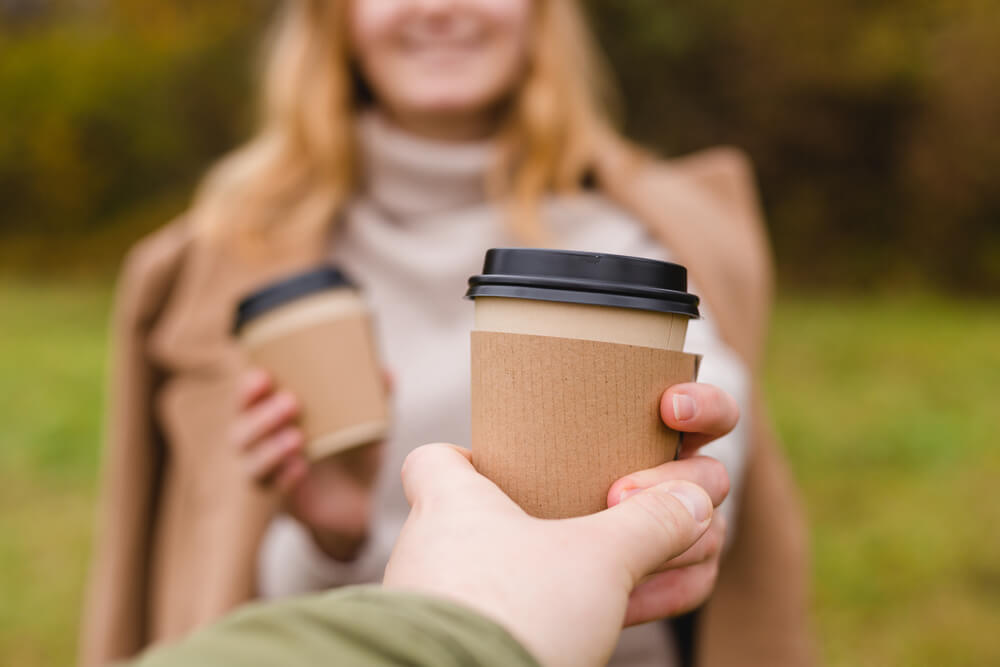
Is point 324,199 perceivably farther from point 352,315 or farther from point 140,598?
point 140,598

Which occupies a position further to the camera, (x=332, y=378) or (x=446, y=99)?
(x=446, y=99)

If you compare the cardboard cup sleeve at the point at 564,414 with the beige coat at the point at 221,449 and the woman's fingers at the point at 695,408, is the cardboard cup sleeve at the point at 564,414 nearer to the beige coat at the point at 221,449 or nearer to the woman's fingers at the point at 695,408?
the woman's fingers at the point at 695,408

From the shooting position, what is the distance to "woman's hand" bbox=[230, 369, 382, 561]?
123 cm

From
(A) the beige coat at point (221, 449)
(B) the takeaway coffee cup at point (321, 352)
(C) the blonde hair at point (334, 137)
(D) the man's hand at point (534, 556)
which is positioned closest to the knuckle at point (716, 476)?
(D) the man's hand at point (534, 556)

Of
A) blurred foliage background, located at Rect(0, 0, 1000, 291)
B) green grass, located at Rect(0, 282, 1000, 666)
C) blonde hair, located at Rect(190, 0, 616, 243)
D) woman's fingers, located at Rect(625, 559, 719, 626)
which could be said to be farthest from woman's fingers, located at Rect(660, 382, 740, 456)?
blurred foliage background, located at Rect(0, 0, 1000, 291)

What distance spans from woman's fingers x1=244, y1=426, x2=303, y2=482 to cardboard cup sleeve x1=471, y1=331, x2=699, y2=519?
604 millimetres

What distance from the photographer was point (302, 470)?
1.31m

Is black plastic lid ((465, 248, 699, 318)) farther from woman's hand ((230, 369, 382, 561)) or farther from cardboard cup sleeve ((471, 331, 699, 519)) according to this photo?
woman's hand ((230, 369, 382, 561))

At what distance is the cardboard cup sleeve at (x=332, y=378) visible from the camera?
119cm

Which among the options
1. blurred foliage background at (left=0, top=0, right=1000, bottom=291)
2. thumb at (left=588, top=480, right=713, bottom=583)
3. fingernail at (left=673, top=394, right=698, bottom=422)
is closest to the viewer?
thumb at (left=588, top=480, right=713, bottom=583)

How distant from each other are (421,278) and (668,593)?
103 centimetres

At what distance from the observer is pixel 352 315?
3.94 feet

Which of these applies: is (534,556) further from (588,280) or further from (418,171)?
(418,171)

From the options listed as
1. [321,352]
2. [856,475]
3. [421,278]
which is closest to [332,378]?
[321,352]
